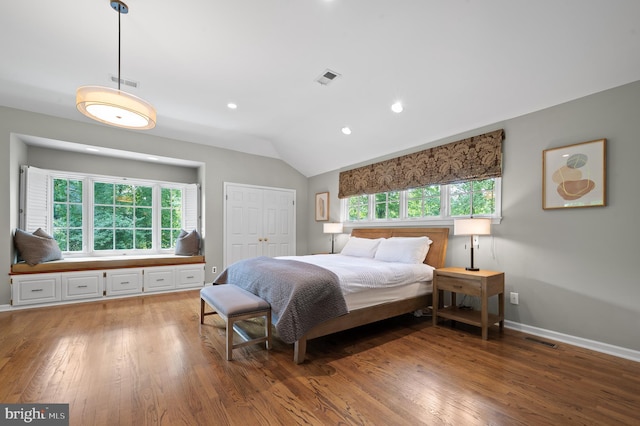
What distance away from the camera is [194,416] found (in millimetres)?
1609

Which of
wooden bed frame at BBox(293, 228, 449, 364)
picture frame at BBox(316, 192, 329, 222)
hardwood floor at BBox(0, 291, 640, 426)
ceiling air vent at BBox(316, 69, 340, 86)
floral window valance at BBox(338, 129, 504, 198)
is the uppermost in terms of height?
ceiling air vent at BBox(316, 69, 340, 86)

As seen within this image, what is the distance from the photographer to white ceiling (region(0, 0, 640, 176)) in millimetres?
2160

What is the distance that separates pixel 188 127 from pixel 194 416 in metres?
4.30

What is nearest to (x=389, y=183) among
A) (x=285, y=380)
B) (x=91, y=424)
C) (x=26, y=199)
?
(x=285, y=380)

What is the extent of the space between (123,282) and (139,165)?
81.1 inches

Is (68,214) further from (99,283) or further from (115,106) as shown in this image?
(115,106)

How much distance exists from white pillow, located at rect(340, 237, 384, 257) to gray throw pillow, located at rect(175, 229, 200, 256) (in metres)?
2.67

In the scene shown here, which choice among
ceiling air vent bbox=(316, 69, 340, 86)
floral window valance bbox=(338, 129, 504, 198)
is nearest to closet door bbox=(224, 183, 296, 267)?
floral window valance bbox=(338, 129, 504, 198)

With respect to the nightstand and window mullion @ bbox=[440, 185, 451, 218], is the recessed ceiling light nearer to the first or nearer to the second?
window mullion @ bbox=[440, 185, 451, 218]

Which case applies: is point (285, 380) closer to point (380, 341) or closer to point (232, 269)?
point (380, 341)

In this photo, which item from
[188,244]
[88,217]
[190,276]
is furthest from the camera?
[188,244]

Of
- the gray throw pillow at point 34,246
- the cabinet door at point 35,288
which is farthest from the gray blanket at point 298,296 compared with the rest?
the gray throw pillow at point 34,246

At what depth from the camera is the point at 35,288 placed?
3.70 metres

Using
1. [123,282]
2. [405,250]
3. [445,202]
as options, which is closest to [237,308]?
[405,250]
